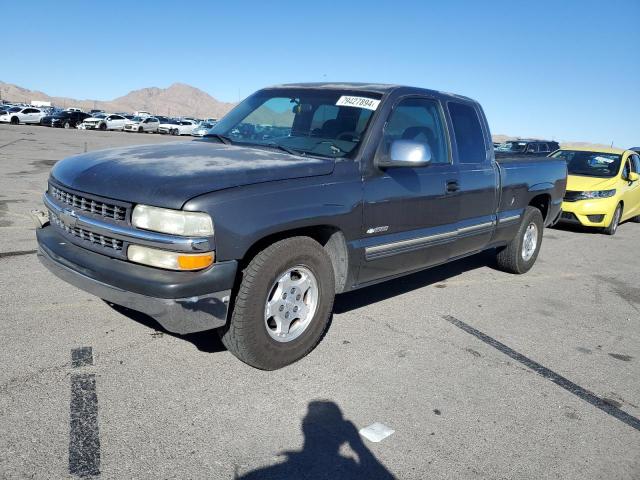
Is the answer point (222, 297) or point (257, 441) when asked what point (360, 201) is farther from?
point (257, 441)

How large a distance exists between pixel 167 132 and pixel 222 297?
47837mm

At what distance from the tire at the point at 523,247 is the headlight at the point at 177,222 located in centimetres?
447

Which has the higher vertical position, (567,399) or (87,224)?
(87,224)

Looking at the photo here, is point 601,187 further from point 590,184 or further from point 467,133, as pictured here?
point 467,133

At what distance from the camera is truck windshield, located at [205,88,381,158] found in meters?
4.06

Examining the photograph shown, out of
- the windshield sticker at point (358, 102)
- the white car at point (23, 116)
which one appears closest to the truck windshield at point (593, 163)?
the windshield sticker at point (358, 102)

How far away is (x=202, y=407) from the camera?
3029mm

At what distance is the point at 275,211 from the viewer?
126 inches

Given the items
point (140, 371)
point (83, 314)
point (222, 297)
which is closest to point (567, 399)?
point (222, 297)

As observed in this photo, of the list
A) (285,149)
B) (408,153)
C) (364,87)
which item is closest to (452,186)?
(408,153)

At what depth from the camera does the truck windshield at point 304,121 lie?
4.06 m

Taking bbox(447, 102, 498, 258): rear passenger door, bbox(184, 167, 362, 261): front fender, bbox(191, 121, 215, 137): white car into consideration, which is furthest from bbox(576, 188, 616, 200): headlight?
bbox(184, 167, 362, 261): front fender

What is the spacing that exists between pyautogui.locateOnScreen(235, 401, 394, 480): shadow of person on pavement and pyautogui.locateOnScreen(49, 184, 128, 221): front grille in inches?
62.9

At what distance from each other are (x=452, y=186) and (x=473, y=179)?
0.44 meters
